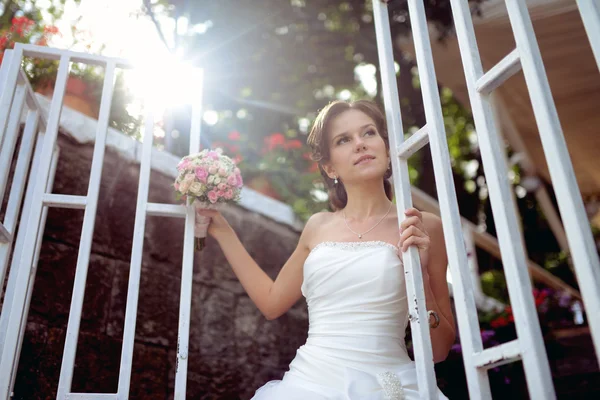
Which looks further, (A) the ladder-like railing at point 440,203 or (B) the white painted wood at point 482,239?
(B) the white painted wood at point 482,239

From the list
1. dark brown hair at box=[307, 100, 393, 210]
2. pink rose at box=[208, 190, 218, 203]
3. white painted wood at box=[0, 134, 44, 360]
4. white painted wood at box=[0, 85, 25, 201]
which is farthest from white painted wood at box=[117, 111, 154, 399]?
dark brown hair at box=[307, 100, 393, 210]

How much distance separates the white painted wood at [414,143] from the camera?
1.66m

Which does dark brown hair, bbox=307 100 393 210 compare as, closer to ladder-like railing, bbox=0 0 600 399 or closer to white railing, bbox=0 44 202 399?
ladder-like railing, bbox=0 0 600 399

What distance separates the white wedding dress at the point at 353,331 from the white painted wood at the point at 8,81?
4.03ft

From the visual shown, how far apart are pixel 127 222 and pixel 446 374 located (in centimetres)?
189

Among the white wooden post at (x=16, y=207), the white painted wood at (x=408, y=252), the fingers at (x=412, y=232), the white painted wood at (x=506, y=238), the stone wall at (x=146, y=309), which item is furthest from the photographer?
the stone wall at (x=146, y=309)

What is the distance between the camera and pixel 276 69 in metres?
5.95

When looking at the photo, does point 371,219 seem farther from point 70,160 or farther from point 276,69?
point 276,69

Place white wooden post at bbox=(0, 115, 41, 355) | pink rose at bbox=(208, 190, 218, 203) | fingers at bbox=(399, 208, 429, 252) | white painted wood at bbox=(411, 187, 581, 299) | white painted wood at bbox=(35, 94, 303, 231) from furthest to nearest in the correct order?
white painted wood at bbox=(411, 187, 581, 299), white painted wood at bbox=(35, 94, 303, 231), pink rose at bbox=(208, 190, 218, 203), white wooden post at bbox=(0, 115, 41, 355), fingers at bbox=(399, 208, 429, 252)

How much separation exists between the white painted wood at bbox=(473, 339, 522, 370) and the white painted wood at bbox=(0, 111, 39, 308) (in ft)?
4.93

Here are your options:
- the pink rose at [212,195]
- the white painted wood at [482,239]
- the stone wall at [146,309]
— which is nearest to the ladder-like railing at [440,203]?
the pink rose at [212,195]

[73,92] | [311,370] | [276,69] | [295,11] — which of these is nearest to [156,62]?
[73,92]

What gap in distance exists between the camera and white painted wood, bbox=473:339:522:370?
1242 mm

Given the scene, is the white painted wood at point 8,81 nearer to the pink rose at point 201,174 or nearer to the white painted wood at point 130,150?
the white painted wood at point 130,150
